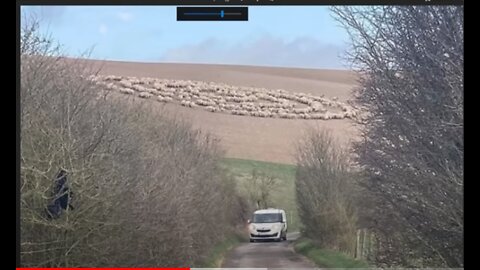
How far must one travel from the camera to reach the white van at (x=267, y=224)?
4.50 m

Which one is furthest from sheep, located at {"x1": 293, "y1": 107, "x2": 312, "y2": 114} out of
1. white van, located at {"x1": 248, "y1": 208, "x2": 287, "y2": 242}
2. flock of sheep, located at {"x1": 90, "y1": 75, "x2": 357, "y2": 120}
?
white van, located at {"x1": 248, "y1": 208, "x2": 287, "y2": 242}

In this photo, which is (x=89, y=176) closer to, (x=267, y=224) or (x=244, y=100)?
(x=267, y=224)

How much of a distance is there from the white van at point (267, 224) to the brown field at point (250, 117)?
0.38 metres

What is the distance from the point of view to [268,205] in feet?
15.5

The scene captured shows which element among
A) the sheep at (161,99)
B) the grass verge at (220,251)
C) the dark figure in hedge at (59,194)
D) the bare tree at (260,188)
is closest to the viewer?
the bare tree at (260,188)

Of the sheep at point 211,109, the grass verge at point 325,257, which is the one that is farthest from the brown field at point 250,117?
the grass verge at point 325,257

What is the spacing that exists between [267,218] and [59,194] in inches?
72.6

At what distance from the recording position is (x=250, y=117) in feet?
13.8

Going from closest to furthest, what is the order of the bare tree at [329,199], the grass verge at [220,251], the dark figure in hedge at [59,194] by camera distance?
the dark figure in hedge at [59,194]
the grass verge at [220,251]
the bare tree at [329,199]

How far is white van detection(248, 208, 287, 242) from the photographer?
4.50 meters

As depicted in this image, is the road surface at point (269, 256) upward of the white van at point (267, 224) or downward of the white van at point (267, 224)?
downward

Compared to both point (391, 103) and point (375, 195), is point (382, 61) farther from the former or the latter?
point (375, 195)

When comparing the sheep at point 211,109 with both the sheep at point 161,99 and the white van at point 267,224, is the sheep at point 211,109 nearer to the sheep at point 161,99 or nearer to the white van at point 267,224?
the sheep at point 161,99
